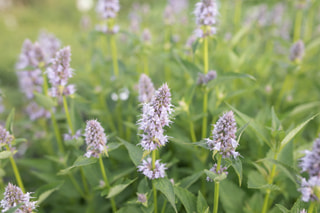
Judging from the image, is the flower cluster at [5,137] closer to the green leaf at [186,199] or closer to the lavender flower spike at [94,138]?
the lavender flower spike at [94,138]

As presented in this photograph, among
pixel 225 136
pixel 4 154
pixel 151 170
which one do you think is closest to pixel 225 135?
pixel 225 136

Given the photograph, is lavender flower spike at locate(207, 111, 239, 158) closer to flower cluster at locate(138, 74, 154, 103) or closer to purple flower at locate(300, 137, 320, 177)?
purple flower at locate(300, 137, 320, 177)

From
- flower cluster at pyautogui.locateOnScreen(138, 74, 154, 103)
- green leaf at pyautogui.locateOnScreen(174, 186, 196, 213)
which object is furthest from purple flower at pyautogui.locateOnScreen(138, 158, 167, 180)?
flower cluster at pyautogui.locateOnScreen(138, 74, 154, 103)

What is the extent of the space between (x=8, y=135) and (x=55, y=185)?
1.97ft

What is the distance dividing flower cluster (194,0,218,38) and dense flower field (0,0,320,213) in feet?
0.04

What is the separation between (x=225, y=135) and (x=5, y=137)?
1.87 meters

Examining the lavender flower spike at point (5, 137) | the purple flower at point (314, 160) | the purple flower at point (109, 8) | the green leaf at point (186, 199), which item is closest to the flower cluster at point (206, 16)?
the purple flower at point (109, 8)

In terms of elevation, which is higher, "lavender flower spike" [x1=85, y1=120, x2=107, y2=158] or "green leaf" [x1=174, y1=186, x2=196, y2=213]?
"lavender flower spike" [x1=85, y1=120, x2=107, y2=158]

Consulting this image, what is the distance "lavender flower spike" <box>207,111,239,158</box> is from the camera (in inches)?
66.7

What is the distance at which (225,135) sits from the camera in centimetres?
172

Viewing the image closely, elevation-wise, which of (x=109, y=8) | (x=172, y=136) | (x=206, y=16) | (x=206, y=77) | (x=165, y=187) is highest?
(x=109, y=8)

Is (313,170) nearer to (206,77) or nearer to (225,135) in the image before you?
(225,135)

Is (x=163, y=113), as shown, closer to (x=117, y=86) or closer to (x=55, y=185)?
(x=55, y=185)

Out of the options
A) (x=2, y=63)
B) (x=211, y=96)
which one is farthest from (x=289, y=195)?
(x=2, y=63)
